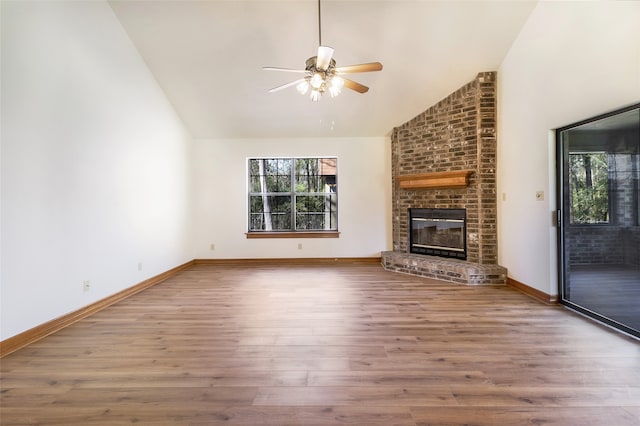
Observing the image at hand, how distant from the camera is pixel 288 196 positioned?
18.1 ft

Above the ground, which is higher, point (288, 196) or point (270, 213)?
point (288, 196)

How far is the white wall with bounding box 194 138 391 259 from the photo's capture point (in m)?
5.29

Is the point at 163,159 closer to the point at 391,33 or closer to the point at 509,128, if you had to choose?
the point at 391,33

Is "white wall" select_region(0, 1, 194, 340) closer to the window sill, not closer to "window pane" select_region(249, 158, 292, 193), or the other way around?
the window sill

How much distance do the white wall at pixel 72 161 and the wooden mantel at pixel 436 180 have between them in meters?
4.02

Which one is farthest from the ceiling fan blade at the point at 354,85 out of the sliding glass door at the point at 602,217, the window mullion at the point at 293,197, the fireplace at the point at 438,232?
the window mullion at the point at 293,197

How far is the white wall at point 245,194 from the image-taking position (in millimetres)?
5289

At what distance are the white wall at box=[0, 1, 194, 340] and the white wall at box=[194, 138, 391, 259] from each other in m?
1.27

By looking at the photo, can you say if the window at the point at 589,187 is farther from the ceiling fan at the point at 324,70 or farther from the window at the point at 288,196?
the window at the point at 288,196

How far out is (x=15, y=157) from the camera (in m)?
2.18

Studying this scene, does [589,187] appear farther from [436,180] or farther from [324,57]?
[324,57]

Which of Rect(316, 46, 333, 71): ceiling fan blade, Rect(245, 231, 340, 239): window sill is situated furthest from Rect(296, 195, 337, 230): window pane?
Rect(316, 46, 333, 71): ceiling fan blade

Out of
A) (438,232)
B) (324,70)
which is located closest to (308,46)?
(324,70)

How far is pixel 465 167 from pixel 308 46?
282 centimetres
